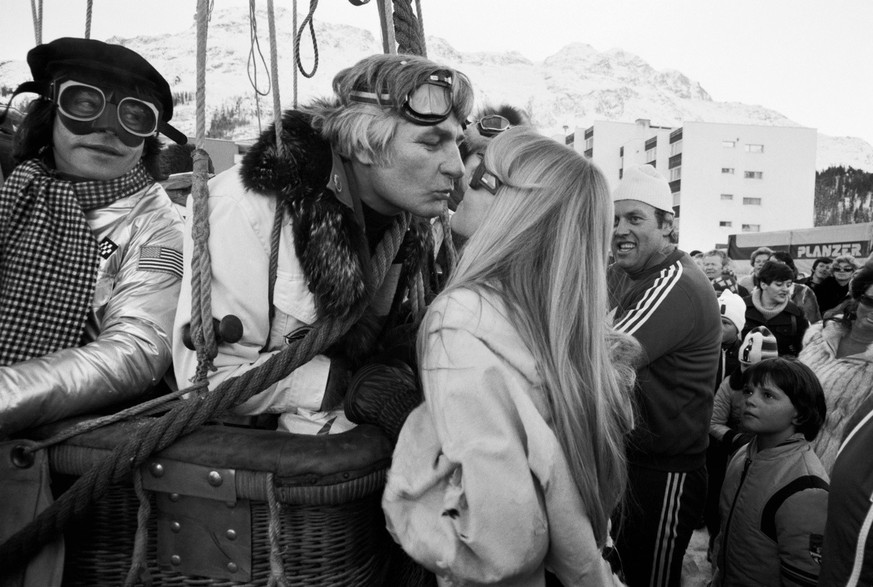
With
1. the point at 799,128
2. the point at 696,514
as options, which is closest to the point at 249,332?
the point at 696,514

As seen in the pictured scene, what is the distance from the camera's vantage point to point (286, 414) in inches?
57.4

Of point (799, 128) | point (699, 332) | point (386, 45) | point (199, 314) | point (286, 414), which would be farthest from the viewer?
point (799, 128)

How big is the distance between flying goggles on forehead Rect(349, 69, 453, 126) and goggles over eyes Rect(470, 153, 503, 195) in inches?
8.3

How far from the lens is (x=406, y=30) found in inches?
70.2

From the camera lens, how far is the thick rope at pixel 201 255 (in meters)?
1.33

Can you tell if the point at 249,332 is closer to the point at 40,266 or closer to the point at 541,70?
the point at 40,266

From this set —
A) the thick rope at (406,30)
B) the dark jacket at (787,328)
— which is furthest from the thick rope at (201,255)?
the dark jacket at (787,328)

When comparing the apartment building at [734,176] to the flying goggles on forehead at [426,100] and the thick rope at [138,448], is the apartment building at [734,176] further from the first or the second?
the thick rope at [138,448]

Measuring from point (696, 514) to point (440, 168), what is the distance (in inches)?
78.9

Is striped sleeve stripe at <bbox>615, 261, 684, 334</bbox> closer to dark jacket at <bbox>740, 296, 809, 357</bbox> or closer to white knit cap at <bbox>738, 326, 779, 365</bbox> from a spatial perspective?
white knit cap at <bbox>738, 326, 779, 365</bbox>

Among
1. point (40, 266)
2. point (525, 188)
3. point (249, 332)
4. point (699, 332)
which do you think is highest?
point (525, 188)

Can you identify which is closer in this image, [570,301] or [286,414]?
[570,301]

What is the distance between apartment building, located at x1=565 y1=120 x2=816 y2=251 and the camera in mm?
46906

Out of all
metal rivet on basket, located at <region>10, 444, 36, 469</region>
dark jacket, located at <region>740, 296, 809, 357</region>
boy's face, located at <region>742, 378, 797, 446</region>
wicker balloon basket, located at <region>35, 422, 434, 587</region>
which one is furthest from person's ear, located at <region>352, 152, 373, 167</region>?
dark jacket, located at <region>740, 296, 809, 357</region>
